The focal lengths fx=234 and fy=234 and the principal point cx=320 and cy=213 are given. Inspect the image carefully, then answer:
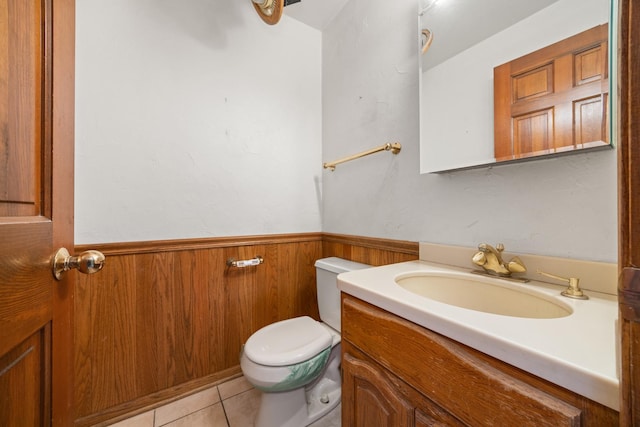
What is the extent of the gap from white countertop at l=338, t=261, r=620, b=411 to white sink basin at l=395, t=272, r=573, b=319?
0.12 feet

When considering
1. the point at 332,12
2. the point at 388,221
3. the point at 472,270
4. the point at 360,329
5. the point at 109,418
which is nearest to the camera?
the point at 360,329

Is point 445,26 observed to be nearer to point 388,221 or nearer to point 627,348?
point 388,221

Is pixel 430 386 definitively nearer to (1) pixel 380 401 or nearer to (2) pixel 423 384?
(2) pixel 423 384

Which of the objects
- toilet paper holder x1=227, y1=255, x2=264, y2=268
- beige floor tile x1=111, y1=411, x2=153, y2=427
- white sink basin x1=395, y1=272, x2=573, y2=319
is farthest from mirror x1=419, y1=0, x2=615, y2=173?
beige floor tile x1=111, y1=411, x2=153, y2=427

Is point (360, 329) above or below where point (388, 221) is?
below

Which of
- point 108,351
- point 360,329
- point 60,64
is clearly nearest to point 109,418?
point 108,351

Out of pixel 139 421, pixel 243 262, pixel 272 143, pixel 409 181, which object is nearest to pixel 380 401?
pixel 409 181

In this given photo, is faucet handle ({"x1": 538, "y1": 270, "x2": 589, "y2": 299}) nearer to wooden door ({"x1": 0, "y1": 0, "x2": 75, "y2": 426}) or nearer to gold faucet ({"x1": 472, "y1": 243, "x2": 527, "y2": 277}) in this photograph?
gold faucet ({"x1": 472, "y1": 243, "x2": 527, "y2": 277})

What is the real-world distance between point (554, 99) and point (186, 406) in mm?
1909

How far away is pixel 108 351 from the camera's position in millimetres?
1059

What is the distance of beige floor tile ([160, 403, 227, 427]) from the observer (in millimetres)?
1063

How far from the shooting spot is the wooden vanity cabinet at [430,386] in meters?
0.35

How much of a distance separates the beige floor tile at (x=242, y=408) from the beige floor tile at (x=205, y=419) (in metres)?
0.03

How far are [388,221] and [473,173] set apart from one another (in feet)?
1.42
